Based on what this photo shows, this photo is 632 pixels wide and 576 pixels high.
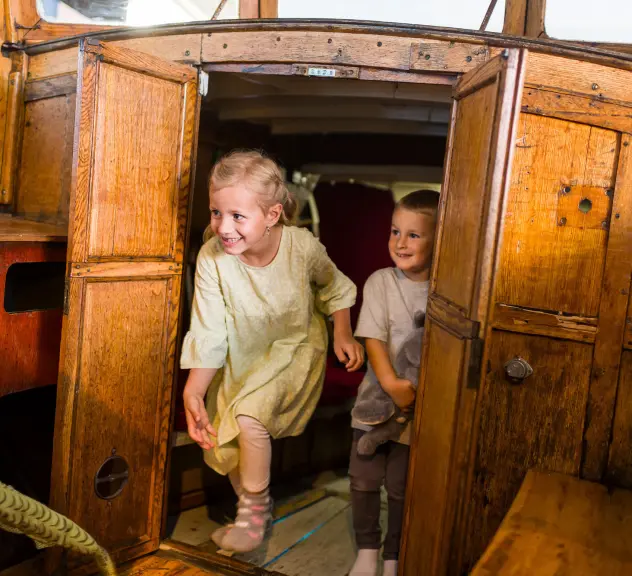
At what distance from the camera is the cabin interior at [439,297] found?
6.88 ft

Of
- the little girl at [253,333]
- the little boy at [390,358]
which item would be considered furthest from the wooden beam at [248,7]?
the little boy at [390,358]

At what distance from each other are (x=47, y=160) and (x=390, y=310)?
1973mm

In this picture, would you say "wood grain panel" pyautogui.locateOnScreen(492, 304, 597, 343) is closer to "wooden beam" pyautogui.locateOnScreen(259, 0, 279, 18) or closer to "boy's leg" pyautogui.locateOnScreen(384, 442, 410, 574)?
"boy's leg" pyautogui.locateOnScreen(384, 442, 410, 574)

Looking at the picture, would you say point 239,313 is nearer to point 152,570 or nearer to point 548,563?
point 152,570

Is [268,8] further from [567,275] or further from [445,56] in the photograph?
[567,275]

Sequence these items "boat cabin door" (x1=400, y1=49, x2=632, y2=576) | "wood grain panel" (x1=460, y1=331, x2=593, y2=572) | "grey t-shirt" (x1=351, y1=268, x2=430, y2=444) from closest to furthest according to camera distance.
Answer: "boat cabin door" (x1=400, y1=49, x2=632, y2=576) < "wood grain panel" (x1=460, y1=331, x2=593, y2=572) < "grey t-shirt" (x1=351, y1=268, x2=430, y2=444)

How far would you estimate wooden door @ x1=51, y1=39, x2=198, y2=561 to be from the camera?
247cm

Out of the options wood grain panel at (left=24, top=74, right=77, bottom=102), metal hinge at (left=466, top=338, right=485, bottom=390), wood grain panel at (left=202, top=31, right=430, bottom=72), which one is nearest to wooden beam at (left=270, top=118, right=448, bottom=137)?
wood grain panel at (left=24, top=74, right=77, bottom=102)

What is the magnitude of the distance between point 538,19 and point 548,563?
2338 mm

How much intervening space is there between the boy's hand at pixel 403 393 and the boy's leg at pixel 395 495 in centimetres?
23

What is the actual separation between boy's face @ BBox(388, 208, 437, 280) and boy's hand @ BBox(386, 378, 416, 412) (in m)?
0.48

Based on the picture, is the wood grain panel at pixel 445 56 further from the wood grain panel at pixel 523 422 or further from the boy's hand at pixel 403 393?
the boy's hand at pixel 403 393

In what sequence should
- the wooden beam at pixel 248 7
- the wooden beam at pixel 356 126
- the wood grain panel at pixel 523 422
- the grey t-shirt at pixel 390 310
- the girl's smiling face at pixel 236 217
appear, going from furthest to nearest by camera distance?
the wooden beam at pixel 356 126 → the wooden beam at pixel 248 7 → the grey t-shirt at pixel 390 310 → the girl's smiling face at pixel 236 217 → the wood grain panel at pixel 523 422

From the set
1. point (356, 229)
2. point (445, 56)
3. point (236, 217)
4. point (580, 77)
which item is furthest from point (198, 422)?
point (356, 229)
